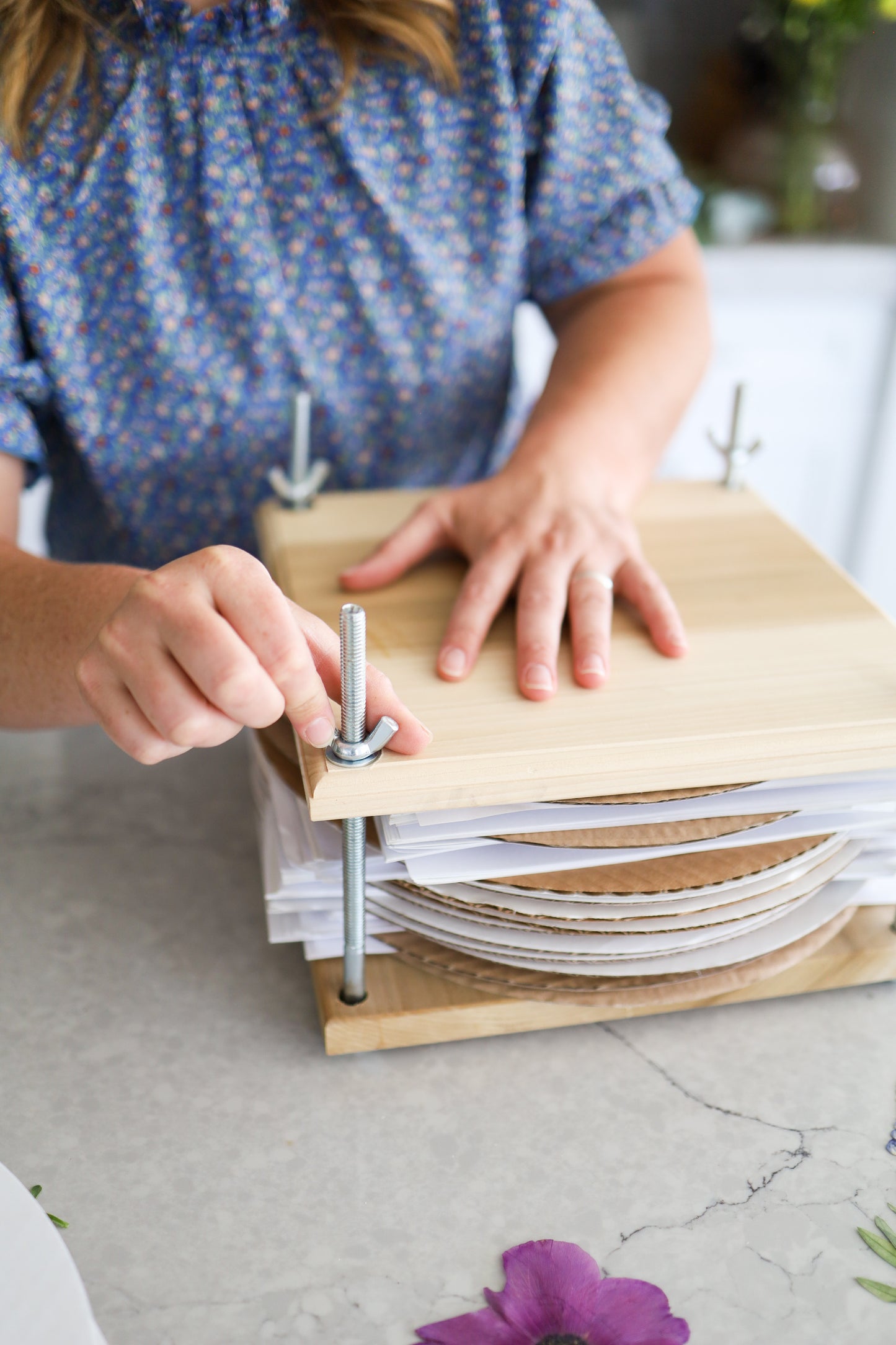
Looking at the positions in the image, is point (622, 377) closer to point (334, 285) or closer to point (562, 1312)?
point (334, 285)

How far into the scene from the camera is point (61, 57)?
2.36ft

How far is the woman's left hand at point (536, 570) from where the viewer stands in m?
0.55

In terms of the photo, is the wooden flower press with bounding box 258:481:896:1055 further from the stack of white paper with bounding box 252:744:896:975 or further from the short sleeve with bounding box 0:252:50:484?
the short sleeve with bounding box 0:252:50:484

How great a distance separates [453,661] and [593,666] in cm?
7

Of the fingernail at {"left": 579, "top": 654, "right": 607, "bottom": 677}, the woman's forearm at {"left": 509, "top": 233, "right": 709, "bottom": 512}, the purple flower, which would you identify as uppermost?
the woman's forearm at {"left": 509, "top": 233, "right": 709, "bottom": 512}

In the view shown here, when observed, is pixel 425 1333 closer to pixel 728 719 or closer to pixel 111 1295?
pixel 111 1295

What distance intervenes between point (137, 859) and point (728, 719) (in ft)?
1.20

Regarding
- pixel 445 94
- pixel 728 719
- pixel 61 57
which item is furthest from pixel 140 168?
pixel 728 719

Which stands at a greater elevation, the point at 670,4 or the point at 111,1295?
the point at 670,4

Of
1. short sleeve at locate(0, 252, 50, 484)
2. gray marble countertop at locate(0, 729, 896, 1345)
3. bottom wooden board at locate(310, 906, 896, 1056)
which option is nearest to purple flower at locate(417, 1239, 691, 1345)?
gray marble countertop at locate(0, 729, 896, 1345)

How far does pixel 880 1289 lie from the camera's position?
422 millimetres

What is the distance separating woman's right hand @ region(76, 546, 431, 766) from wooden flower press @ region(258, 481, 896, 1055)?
0.10 feet

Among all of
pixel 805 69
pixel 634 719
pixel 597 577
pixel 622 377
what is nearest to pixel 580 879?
pixel 634 719

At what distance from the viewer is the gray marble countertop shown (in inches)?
16.6
